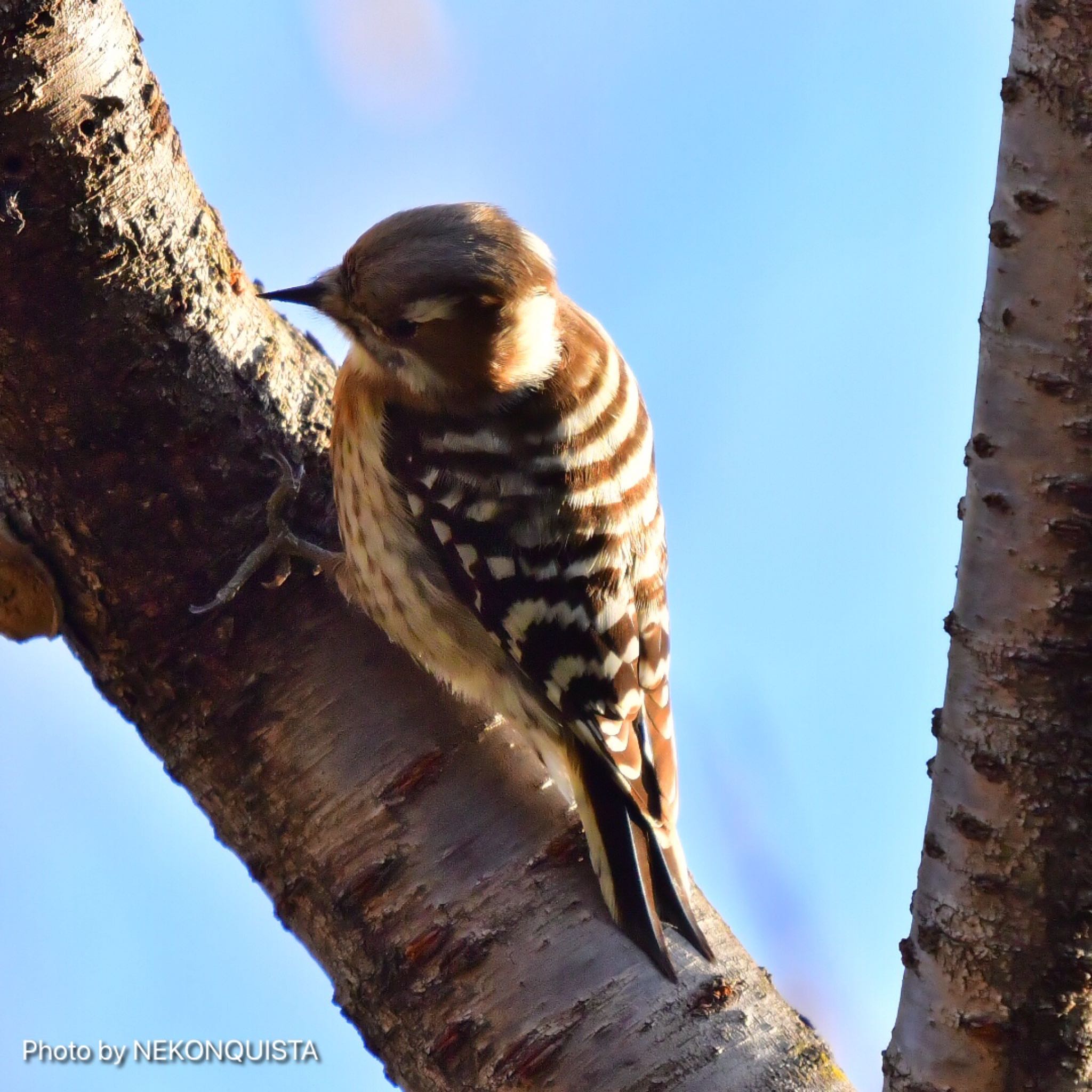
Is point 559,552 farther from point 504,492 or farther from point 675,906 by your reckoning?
point 675,906

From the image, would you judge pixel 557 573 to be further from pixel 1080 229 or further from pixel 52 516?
pixel 1080 229

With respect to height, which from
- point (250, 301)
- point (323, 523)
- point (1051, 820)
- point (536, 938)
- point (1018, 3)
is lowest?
point (1051, 820)

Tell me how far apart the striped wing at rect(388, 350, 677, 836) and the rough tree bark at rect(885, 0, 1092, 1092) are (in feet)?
3.22

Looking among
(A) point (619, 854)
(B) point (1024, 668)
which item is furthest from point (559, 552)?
(B) point (1024, 668)

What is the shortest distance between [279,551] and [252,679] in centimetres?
24

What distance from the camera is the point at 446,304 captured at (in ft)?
8.99

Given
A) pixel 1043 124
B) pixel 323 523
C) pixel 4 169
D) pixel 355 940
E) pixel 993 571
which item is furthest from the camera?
pixel 323 523

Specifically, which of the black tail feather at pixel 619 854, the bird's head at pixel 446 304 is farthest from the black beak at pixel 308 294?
the black tail feather at pixel 619 854

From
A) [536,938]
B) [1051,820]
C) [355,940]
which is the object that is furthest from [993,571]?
[355,940]

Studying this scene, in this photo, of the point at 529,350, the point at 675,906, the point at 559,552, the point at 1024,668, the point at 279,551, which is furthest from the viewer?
the point at 529,350

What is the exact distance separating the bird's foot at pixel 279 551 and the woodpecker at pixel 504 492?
0.61 ft

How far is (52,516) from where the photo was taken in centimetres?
217

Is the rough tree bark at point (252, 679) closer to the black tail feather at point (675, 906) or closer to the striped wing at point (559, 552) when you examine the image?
the black tail feather at point (675, 906)

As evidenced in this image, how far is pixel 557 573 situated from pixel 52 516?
1.05m
